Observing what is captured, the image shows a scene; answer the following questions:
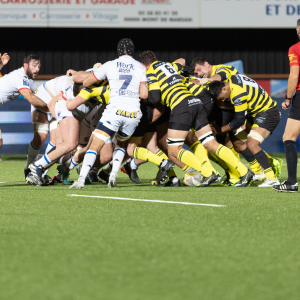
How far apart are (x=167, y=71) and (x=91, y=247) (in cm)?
415

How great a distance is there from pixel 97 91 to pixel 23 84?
1207 mm

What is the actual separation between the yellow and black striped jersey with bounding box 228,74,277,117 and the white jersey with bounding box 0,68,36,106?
106 inches

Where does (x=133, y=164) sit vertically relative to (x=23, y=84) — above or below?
below

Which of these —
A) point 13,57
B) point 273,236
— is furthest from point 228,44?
point 273,236

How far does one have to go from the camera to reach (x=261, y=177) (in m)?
7.28

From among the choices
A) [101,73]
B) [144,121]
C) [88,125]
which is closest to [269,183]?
[144,121]

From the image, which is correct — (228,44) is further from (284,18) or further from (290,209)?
(290,209)

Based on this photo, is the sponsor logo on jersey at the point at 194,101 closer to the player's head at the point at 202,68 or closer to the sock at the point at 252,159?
the player's head at the point at 202,68

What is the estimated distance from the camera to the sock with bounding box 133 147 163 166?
263 inches

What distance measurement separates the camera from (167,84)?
666 cm

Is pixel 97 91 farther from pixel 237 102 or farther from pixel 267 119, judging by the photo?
pixel 267 119

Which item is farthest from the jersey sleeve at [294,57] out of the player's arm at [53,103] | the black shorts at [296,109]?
the player's arm at [53,103]

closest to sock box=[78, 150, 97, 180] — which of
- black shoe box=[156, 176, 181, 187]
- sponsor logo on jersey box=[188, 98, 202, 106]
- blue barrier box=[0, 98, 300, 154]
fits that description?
black shoe box=[156, 176, 181, 187]

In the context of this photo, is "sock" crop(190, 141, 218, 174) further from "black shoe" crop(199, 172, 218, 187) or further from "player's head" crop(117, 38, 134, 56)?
"player's head" crop(117, 38, 134, 56)
